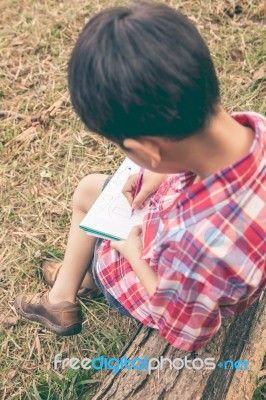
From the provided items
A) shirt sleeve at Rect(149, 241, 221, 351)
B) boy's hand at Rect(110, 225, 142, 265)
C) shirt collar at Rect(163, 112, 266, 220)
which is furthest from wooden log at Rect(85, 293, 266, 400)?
shirt collar at Rect(163, 112, 266, 220)

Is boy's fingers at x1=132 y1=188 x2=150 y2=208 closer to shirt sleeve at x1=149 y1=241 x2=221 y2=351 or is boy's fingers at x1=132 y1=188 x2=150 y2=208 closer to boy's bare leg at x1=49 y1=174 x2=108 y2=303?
boy's bare leg at x1=49 y1=174 x2=108 y2=303

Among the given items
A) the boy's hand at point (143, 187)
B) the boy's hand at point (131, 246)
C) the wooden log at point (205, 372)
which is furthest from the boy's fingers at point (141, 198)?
the wooden log at point (205, 372)

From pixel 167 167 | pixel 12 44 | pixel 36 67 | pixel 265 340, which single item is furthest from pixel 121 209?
pixel 12 44

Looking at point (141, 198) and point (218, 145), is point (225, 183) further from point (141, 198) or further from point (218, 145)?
point (141, 198)

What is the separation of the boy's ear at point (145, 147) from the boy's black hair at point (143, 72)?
2 centimetres

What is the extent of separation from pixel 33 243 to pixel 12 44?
4.85 feet

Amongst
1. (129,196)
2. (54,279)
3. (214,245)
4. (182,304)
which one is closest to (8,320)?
(54,279)

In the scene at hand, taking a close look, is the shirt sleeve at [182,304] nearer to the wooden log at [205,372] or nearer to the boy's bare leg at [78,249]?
the wooden log at [205,372]

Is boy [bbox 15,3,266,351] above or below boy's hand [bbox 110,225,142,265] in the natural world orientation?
above

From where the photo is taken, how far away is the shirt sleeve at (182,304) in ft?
4.16

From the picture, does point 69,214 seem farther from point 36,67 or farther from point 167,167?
point 167,167

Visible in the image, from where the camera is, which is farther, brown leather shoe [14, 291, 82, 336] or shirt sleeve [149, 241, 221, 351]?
brown leather shoe [14, 291, 82, 336]

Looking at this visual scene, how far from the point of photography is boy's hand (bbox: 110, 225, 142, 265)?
159cm

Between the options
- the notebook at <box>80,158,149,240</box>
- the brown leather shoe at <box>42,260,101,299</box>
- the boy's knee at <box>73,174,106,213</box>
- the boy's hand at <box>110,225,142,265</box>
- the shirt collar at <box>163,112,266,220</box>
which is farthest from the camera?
the brown leather shoe at <box>42,260,101,299</box>
